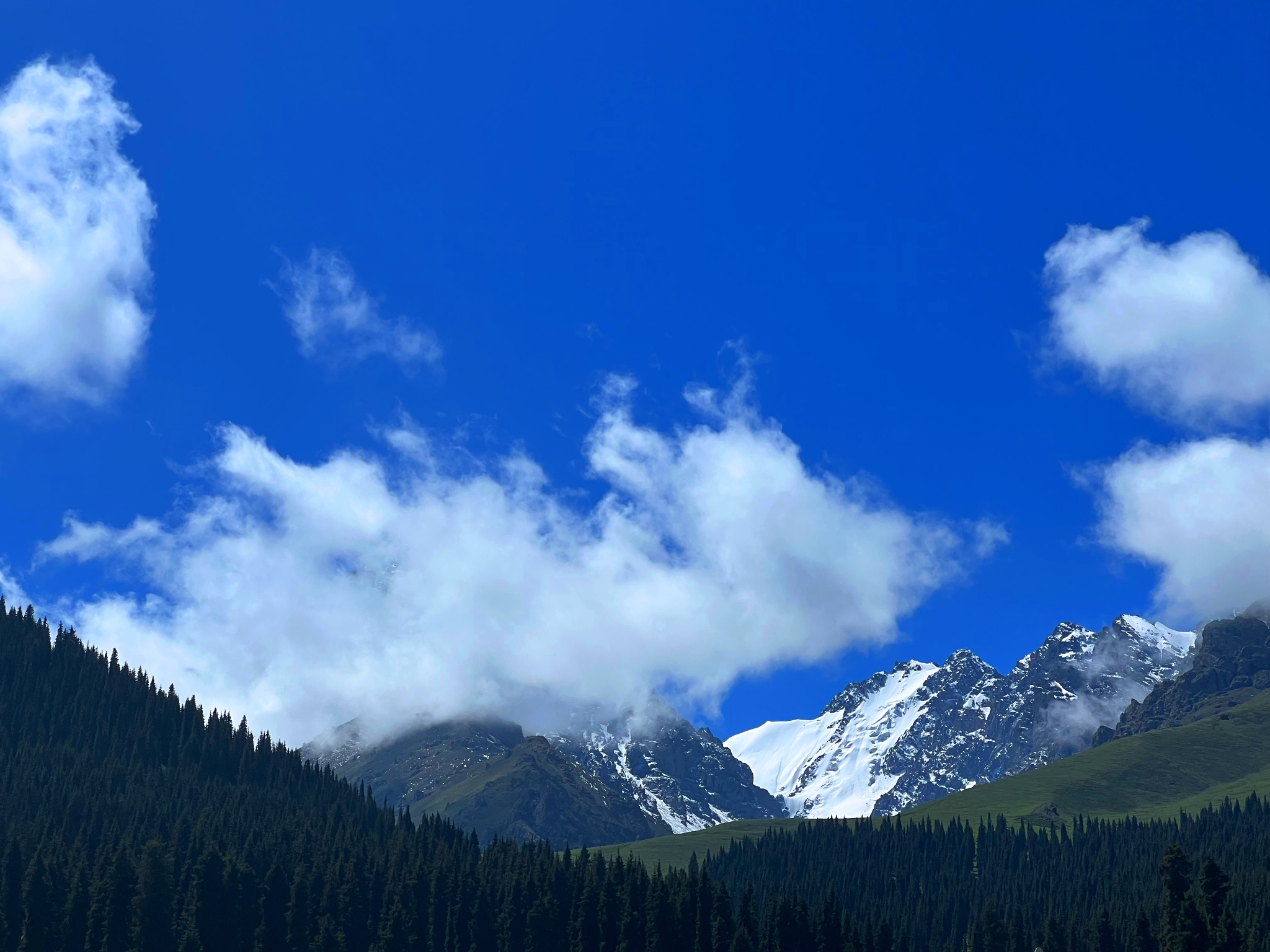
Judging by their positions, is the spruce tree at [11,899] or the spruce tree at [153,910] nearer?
the spruce tree at [153,910]

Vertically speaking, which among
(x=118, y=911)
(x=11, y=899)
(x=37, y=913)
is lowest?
(x=118, y=911)

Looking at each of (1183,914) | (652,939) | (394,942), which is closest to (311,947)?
(394,942)

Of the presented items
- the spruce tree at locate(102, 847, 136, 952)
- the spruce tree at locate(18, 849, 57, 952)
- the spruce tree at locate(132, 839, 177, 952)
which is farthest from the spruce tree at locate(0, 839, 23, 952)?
the spruce tree at locate(132, 839, 177, 952)

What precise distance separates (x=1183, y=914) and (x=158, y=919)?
12396cm

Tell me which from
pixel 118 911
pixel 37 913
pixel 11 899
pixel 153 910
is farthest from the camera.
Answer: pixel 11 899

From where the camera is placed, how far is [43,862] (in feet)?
639

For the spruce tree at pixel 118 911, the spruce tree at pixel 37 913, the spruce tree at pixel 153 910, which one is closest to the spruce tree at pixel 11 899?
the spruce tree at pixel 37 913

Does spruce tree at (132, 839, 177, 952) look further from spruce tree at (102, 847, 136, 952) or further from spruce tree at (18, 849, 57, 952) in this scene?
spruce tree at (18, 849, 57, 952)

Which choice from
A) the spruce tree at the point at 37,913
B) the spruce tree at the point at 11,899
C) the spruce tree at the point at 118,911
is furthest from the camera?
the spruce tree at the point at 11,899

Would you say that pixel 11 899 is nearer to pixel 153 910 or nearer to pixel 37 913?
pixel 37 913

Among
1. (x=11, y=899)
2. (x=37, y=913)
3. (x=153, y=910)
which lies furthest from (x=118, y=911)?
(x=11, y=899)

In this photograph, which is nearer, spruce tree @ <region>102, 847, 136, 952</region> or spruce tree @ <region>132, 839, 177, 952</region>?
spruce tree @ <region>102, 847, 136, 952</region>

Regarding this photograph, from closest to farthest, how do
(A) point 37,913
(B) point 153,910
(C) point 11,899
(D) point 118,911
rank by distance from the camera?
(A) point 37,913, (D) point 118,911, (B) point 153,910, (C) point 11,899

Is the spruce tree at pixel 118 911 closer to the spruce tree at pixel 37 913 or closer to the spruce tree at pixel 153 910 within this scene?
the spruce tree at pixel 153 910
